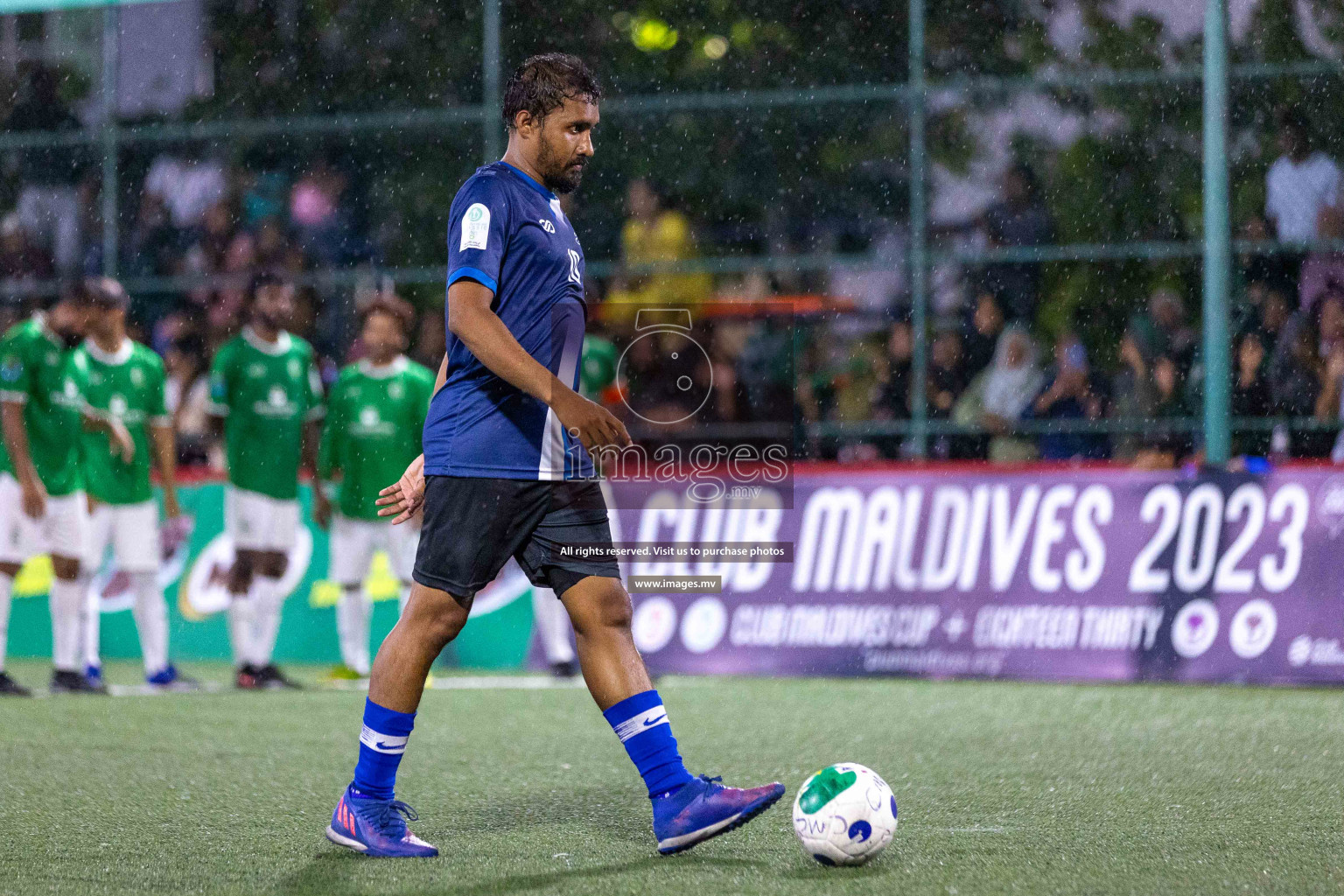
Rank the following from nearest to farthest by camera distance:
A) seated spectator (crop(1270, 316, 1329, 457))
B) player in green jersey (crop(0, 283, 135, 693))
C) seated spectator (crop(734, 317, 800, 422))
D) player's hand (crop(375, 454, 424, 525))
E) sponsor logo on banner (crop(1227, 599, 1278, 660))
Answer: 1. player's hand (crop(375, 454, 424, 525))
2. sponsor logo on banner (crop(1227, 599, 1278, 660))
3. player in green jersey (crop(0, 283, 135, 693))
4. seated spectator (crop(1270, 316, 1329, 457))
5. seated spectator (crop(734, 317, 800, 422))

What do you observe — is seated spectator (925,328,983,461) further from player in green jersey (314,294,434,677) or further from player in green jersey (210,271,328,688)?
player in green jersey (210,271,328,688)

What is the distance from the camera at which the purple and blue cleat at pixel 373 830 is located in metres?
4.11

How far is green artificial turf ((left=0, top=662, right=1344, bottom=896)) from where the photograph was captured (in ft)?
12.7

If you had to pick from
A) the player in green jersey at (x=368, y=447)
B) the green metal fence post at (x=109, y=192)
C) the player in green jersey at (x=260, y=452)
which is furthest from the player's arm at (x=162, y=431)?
the green metal fence post at (x=109, y=192)

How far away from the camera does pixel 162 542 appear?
1052cm

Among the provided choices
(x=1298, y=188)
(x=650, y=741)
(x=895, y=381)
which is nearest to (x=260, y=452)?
(x=895, y=381)

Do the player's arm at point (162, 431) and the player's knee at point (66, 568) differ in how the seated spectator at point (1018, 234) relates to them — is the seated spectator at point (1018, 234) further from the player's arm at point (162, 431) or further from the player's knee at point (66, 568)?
the player's knee at point (66, 568)

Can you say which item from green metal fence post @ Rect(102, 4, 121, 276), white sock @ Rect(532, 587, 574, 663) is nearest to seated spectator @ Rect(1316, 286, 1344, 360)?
white sock @ Rect(532, 587, 574, 663)

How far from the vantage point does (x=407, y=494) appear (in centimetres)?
427

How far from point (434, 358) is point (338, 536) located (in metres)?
2.26

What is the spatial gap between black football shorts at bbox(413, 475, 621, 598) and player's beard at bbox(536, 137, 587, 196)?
2.46 ft

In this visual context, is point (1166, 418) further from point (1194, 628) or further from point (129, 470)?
point (129, 470)

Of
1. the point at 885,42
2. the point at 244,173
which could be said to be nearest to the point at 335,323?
the point at 244,173

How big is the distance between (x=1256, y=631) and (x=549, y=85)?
18.7 feet
